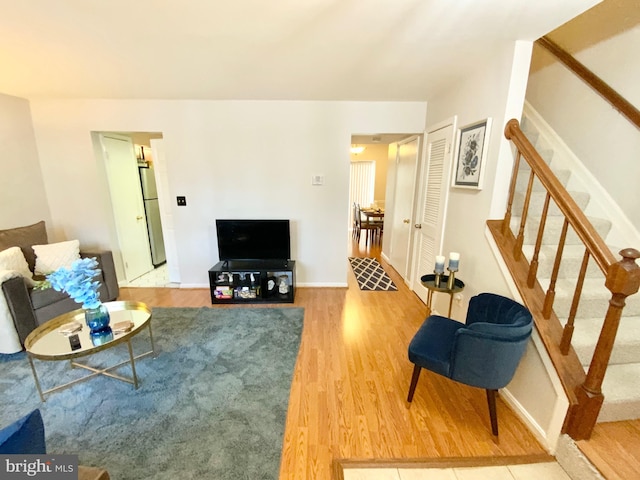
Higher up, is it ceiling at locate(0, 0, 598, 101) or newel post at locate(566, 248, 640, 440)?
ceiling at locate(0, 0, 598, 101)

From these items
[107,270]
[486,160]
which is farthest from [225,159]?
[486,160]

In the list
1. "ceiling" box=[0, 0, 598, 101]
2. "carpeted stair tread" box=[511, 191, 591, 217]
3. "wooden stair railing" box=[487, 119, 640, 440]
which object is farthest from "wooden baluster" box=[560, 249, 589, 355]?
"ceiling" box=[0, 0, 598, 101]

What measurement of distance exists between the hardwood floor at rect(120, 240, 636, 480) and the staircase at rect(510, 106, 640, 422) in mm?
546

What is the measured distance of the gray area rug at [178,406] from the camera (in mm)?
1405

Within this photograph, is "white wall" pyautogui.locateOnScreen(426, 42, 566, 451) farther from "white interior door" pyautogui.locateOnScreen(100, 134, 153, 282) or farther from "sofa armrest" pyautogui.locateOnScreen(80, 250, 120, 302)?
"white interior door" pyautogui.locateOnScreen(100, 134, 153, 282)

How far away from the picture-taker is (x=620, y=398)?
141 centimetres

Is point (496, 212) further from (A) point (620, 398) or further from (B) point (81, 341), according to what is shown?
(B) point (81, 341)

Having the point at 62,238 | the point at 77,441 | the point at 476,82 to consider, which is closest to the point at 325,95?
the point at 476,82

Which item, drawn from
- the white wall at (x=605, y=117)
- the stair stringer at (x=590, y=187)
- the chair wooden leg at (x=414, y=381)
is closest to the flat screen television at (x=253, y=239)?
the chair wooden leg at (x=414, y=381)

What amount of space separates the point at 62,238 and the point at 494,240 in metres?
4.85

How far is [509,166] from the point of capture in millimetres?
1924

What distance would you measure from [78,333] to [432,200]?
3338 mm

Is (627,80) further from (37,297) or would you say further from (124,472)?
(37,297)

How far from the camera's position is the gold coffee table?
5.33 ft
